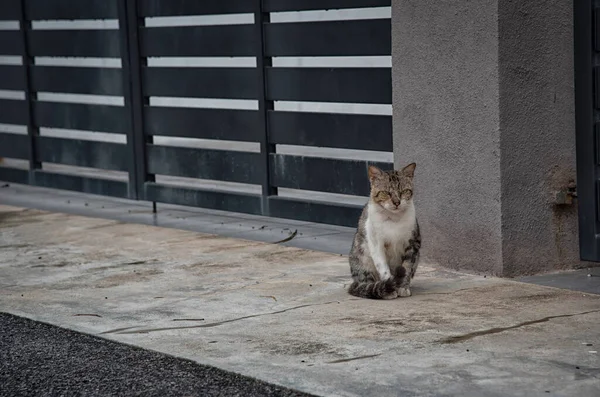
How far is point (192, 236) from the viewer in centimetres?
883

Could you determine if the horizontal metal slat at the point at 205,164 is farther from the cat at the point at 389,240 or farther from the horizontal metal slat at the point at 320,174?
the cat at the point at 389,240

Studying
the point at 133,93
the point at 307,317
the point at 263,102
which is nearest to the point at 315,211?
the point at 263,102

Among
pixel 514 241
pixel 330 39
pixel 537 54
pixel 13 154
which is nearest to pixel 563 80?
pixel 537 54

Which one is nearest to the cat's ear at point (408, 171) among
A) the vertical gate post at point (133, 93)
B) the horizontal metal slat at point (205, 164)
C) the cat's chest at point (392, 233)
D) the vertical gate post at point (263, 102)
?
the cat's chest at point (392, 233)

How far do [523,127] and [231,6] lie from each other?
130 inches

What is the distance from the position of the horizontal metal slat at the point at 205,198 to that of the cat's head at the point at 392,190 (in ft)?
9.75

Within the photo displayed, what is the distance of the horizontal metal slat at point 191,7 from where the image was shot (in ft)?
30.2

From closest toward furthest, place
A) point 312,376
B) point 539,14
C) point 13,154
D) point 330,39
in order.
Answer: point 312,376
point 539,14
point 330,39
point 13,154

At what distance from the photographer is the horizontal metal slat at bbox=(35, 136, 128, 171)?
10.7 m

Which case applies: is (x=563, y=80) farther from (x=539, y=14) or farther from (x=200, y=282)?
(x=200, y=282)

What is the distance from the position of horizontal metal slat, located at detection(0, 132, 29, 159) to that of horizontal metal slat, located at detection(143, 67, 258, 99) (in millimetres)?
2296

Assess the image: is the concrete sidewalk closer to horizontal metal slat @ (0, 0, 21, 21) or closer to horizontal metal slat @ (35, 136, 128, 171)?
horizontal metal slat @ (35, 136, 128, 171)

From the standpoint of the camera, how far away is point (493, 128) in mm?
6754

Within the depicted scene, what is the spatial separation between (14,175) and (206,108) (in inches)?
132
